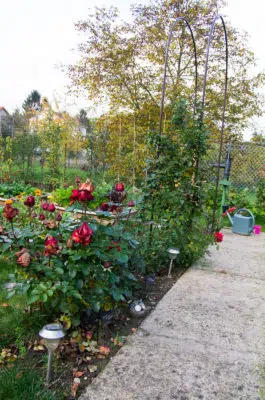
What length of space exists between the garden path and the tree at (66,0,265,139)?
18.7 ft

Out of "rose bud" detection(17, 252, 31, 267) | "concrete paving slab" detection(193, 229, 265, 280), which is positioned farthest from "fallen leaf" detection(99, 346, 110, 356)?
"concrete paving slab" detection(193, 229, 265, 280)

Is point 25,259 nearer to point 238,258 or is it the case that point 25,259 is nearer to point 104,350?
point 104,350

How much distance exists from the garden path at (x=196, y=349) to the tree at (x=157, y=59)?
18.7 feet

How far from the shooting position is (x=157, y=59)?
7625 millimetres

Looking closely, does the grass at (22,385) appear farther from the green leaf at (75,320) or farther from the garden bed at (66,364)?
the green leaf at (75,320)

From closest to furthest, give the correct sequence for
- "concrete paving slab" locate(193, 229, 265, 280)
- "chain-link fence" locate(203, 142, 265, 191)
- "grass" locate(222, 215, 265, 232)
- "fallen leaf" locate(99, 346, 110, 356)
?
"fallen leaf" locate(99, 346, 110, 356)
"concrete paving slab" locate(193, 229, 265, 280)
"grass" locate(222, 215, 265, 232)
"chain-link fence" locate(203, 142, 265, 191)

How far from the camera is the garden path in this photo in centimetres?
147

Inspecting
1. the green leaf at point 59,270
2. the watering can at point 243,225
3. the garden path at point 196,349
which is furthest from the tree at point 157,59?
the green leaf at point 59,270

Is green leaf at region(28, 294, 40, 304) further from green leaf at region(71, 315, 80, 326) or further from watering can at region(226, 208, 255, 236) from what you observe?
watering can at region(226, 208, 255, 236)

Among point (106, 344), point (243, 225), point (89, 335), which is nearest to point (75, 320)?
point (89, 335)

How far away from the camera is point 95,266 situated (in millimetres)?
1728

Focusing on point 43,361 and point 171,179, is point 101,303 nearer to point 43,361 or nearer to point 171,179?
point 43,361

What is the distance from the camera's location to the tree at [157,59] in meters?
7.54

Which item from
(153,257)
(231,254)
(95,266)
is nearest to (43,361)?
(95,266)
